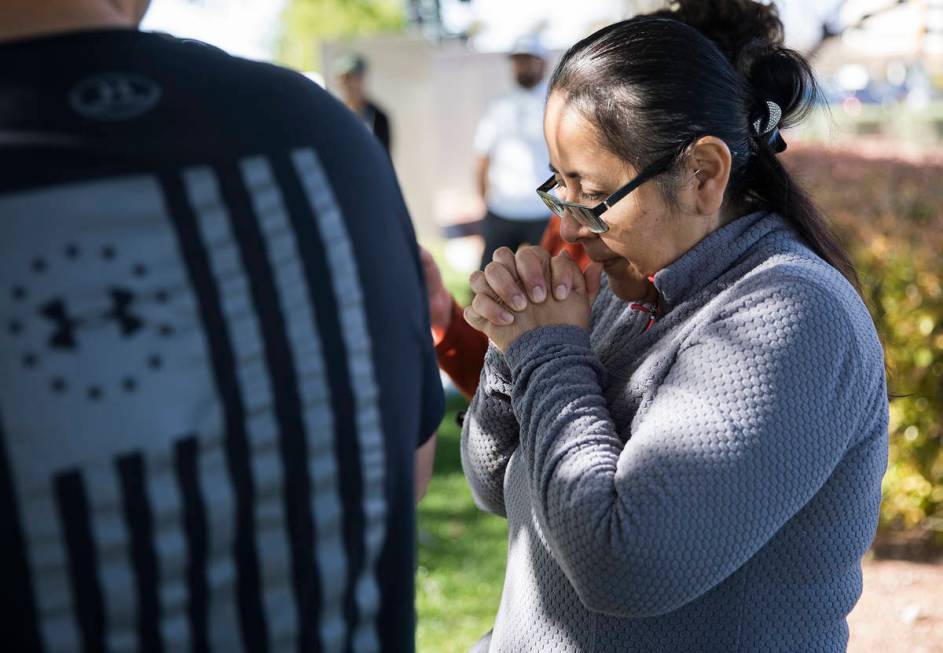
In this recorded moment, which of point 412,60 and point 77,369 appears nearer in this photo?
point 77,369

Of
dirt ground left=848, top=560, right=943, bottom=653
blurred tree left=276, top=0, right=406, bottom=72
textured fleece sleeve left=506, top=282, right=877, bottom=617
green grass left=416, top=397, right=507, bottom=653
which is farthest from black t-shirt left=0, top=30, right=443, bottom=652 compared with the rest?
blurred tree left=276, top=0, right=406, bottom=72

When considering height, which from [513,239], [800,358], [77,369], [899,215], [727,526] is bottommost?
[513,239]

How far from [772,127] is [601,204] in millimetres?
346

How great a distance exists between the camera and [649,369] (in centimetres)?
161

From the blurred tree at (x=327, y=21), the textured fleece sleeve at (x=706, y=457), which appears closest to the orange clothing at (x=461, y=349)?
the textured fleece sleeve at (x=706, y=457)

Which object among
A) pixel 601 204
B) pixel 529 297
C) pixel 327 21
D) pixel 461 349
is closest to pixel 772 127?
pixel 601 204

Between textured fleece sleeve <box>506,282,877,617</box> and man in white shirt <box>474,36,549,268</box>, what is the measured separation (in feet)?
20.1

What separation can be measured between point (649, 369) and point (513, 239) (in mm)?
6194

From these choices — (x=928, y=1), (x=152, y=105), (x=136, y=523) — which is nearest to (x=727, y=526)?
(x=136, y=523)

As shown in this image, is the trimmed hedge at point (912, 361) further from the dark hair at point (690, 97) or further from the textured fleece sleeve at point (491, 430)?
the textured fleece sleeve at point (491, 430)

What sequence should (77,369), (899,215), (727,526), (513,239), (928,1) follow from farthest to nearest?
1. (513,239)
2. (899,215)
3. (928,1)
4. (727,526)
5. (77,369)

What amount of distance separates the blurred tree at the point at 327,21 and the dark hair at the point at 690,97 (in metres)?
30.7

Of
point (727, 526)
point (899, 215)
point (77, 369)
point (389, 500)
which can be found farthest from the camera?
point (899, 215)

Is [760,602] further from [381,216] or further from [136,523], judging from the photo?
[136,523]
